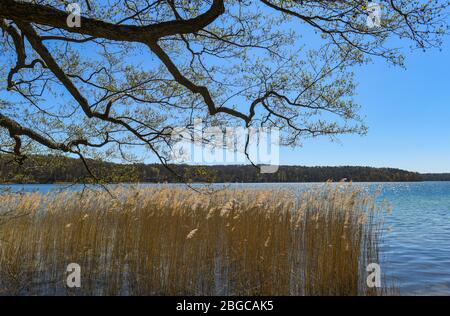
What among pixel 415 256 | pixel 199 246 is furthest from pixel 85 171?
pixel 415 256

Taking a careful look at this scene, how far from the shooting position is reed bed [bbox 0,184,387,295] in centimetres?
461

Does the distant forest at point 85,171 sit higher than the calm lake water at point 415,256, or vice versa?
the distant forest at point 85,171

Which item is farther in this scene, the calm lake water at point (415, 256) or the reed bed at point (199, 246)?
the calm lake water at point (415, 256)

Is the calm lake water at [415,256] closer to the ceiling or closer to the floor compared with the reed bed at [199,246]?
closer to the floor

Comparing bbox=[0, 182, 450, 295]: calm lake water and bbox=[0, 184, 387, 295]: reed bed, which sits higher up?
bbox=[0, 184, 387, 295]: reed bed

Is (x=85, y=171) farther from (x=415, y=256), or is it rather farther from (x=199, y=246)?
(x=415, y=256)

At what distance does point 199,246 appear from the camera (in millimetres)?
5129

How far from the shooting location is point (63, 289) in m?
4.85

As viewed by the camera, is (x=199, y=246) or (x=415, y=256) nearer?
(x=199, y=246)

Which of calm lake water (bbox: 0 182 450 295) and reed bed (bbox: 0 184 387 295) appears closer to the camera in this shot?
reed bed (bbox: 0 184 387 295)

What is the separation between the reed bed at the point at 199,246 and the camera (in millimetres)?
4605
